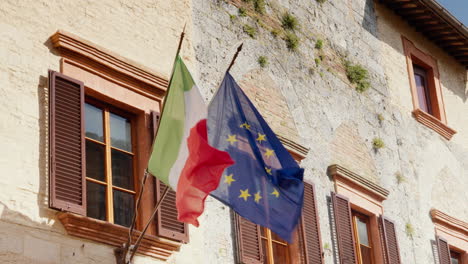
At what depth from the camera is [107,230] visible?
29.4 ft

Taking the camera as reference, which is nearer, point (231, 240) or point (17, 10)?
point (17, 10)

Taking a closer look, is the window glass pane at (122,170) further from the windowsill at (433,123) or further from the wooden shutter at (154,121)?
the windowsill at (433,123)

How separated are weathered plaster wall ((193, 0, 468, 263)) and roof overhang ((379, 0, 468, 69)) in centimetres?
14

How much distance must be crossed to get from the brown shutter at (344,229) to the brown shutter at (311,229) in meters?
0.47

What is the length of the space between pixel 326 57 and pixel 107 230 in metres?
5.93

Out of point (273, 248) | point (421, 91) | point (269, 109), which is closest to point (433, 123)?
point (421, 91)

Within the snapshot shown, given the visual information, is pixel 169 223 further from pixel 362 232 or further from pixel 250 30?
pixel 362 232

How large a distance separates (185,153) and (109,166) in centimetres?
129

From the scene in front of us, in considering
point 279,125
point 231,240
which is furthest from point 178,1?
point 231,240

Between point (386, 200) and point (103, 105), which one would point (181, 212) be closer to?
point (103, 105)

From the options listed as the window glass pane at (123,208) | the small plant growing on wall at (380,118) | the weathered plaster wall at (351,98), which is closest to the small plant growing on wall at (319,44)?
the weathered plaster wall at (351,98)

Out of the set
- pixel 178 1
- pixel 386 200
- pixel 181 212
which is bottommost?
pixel 181 212

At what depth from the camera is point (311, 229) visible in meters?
12.0

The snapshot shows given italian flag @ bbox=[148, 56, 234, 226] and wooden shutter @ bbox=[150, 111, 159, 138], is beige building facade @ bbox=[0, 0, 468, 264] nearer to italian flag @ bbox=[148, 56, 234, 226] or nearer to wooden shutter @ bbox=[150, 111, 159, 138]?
wooden shutter @ bbox=[150, 111, 159, 138]
